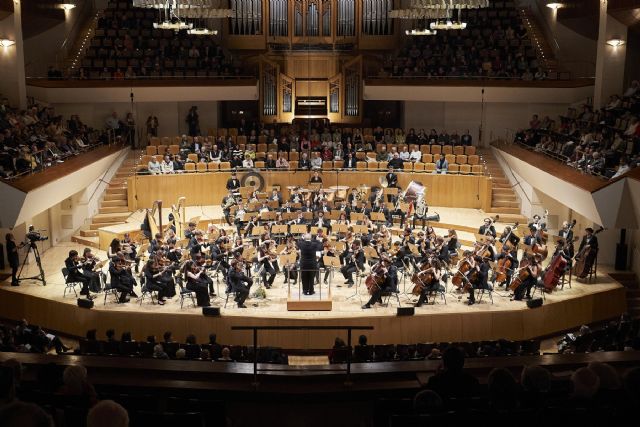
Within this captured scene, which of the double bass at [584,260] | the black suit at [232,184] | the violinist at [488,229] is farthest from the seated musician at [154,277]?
the double bass at [584,260]

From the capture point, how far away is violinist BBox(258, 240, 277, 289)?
13.6m

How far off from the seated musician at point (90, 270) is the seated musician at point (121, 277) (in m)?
0.46

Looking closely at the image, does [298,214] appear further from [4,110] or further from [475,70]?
[475,70]

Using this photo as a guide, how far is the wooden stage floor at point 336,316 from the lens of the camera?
40.7 feet

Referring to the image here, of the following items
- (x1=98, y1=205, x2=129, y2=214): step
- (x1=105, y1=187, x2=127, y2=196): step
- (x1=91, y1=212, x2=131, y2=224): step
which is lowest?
(x1=91, y1=212, x2=131, y2=224): step

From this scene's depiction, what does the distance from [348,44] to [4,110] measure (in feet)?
34.7

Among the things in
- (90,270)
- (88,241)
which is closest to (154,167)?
(88,241)

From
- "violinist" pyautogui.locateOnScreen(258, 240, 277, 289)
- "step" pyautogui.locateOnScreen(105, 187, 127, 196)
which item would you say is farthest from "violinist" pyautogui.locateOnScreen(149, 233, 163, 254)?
"step" pyautogui.locateOnScreen(105, 187, 127, 196)

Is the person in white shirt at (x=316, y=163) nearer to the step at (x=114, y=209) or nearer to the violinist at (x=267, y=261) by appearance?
the step at (x=114, y=209)

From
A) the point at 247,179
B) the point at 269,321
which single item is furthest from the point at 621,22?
the point at 269,321

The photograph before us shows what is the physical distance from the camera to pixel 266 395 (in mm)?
4652

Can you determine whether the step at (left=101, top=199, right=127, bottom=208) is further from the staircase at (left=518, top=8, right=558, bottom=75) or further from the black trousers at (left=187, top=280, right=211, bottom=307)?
the staircase at (left=518, top=8, right=558, bottom=75)

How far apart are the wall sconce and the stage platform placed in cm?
712

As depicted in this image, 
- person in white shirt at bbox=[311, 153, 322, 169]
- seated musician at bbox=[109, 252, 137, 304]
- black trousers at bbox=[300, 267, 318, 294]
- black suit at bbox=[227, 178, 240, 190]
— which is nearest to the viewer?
seated musician at bbox=[109, 252, 137, 304]
